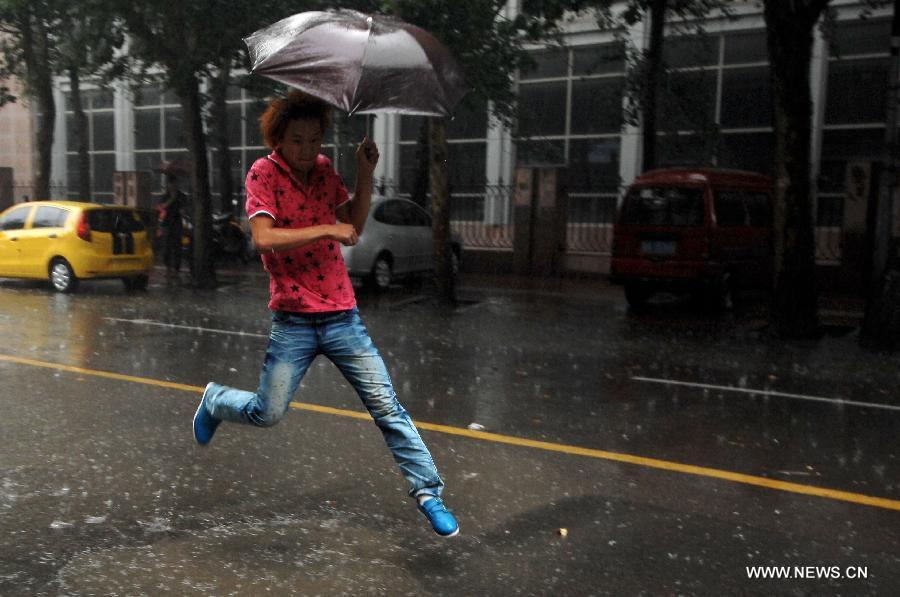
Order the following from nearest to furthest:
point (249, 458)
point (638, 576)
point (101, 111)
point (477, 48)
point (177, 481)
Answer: point (638, 576) < point (177, 481) < point (249, 458) < point (477, 48) < point (101, 111)

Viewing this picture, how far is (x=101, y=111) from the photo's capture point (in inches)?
1323

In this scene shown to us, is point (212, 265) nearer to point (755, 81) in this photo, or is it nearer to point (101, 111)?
point (755, 81)

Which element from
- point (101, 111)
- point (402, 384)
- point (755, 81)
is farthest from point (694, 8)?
point (101, 111)

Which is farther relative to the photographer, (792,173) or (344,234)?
(792,173)

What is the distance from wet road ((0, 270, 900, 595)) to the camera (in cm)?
410

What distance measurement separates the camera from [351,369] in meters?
4.52

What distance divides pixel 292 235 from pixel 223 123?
2051cm

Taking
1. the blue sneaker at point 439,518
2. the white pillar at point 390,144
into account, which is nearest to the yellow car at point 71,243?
the white pillar at point 390,144

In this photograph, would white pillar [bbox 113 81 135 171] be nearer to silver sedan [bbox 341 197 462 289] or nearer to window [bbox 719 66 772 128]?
silver sedan [bbox 341 197 462 289]

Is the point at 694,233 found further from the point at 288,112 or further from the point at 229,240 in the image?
the point at 229,240

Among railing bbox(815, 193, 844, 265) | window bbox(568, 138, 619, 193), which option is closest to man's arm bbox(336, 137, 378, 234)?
railing bbox(815, 193, 844, 265)

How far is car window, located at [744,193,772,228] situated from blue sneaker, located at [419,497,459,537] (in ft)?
38.4

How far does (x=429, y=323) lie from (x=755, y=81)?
11407 mm

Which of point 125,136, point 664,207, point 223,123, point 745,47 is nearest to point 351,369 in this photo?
point 664,207
